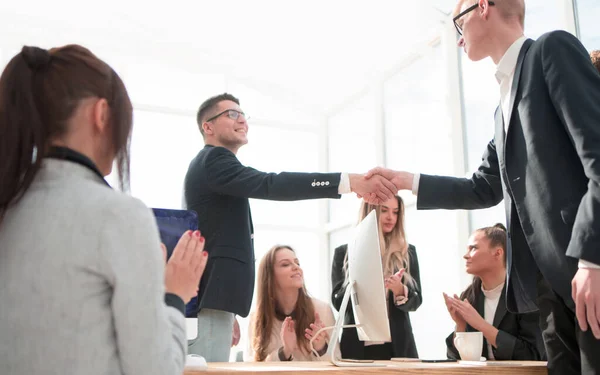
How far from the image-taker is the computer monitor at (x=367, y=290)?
62.7 inches

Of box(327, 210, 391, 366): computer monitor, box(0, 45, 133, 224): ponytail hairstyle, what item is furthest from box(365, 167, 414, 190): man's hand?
box(0, 45, 133, 224): ponytail hairstyle

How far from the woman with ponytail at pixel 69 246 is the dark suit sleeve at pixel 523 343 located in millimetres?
1802

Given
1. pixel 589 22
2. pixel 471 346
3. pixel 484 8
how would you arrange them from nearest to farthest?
pixel 484 8
pixel 471 346
pixel 589 22

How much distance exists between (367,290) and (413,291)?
1.72 m

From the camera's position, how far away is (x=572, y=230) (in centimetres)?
130

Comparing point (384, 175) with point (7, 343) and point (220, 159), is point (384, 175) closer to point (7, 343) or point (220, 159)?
point (220, 159)

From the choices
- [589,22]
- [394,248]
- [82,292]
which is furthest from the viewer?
[589,22]

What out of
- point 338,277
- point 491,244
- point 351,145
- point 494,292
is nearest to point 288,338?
point 338,277

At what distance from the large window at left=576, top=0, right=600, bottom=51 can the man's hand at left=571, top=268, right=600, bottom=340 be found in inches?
115

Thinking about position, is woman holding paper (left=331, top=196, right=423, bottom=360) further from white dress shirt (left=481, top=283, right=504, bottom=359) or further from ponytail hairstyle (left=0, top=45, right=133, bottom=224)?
ponytail hairstyle (left=0, top=45, right=133, bottom=224)

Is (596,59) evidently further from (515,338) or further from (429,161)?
(429,161)

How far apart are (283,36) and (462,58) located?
6.60 feet

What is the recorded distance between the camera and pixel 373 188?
248 cm

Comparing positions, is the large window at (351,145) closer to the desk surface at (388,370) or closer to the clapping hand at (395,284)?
the clapping hand at (395,284)
